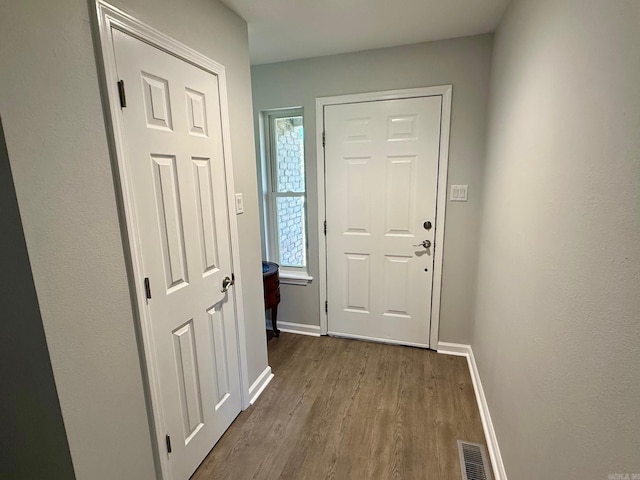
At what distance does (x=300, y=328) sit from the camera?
3131 mm

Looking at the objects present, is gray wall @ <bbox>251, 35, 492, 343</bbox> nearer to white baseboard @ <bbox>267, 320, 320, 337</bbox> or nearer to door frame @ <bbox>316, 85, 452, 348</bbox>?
door frame @ <bbox>316, 85, 452, 348</bbox>

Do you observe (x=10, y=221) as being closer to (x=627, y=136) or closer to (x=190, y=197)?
(x=190, y=197)

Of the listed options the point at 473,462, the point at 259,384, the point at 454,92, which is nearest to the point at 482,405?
the point at 473,462

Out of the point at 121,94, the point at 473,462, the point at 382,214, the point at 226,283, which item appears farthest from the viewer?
the point at 382,214

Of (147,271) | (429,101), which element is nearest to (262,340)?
(147,271)

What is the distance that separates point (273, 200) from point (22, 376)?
7.56ft

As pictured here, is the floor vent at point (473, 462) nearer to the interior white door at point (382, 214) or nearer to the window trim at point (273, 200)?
the interior white door at point (382, 214)

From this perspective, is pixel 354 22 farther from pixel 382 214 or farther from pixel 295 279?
pixel 295 279

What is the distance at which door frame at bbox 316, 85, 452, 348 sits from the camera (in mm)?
2430

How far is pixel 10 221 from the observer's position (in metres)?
0.87

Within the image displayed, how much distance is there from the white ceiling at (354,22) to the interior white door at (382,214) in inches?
17.4

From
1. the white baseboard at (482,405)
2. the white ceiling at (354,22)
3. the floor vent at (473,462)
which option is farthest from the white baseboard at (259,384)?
the white ceiling at (354,22)

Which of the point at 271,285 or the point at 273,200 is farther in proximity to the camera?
the point at 273,200

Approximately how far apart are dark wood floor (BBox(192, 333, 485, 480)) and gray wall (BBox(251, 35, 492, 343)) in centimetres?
60
